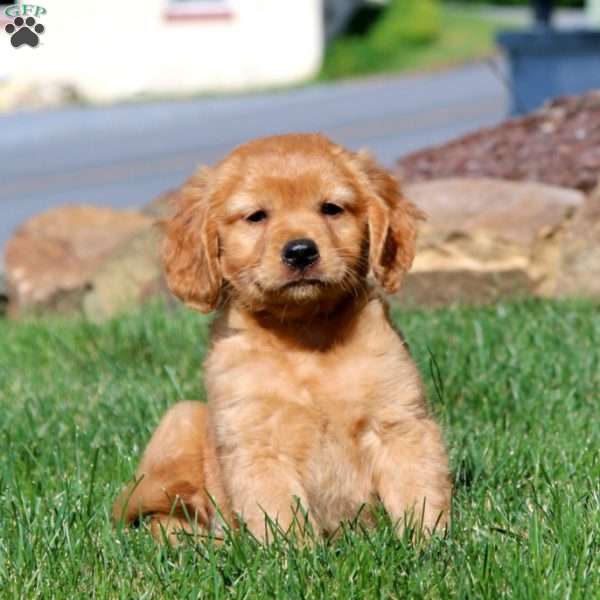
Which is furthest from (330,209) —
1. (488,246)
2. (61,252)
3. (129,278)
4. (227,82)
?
(227,82)

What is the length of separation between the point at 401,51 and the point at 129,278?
64.2ft

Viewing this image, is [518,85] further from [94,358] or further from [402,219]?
[402,219]

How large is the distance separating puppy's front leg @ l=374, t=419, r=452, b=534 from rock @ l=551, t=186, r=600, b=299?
391 cm

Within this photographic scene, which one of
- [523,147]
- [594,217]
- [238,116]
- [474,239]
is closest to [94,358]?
[474,239]

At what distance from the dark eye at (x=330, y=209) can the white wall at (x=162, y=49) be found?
2007 cm

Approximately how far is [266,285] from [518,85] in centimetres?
885

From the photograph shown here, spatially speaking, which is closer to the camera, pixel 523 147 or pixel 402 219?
pixel 402 219

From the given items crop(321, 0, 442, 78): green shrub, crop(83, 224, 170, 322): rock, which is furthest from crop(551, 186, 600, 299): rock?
crop(321, 0, 442, 78): green shrub

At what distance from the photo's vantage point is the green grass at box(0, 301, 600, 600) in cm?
371

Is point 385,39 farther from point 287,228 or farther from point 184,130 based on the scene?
point 287,228

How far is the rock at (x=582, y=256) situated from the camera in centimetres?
796

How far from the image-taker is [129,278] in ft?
30.1

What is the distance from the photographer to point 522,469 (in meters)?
4.75

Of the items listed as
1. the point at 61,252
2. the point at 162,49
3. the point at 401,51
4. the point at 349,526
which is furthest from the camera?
the point at 401,51
